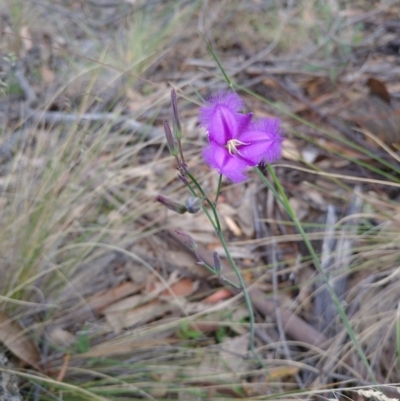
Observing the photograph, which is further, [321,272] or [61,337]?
[61,337]

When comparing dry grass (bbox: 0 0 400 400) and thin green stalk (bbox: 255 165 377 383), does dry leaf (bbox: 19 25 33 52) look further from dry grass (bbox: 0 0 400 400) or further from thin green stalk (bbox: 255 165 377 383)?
thin green stalk (bbox: 255 165 377 383)

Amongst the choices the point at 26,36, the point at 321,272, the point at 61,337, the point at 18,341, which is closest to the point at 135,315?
the point at 61,337

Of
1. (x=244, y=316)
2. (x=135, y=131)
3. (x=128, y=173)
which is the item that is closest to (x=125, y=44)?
(x=135, y=131)

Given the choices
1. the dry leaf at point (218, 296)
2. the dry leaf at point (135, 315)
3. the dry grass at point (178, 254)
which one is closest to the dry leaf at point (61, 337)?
the dry grass at point (178, 254)

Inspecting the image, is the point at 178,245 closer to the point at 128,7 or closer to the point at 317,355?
the point at 317,355

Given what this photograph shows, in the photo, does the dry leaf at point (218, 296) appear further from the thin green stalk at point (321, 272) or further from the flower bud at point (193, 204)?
the flower bud at point (193, 204)

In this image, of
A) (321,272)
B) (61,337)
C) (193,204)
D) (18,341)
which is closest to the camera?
(193,204)

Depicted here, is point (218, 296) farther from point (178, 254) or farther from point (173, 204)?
point (173, 204)
